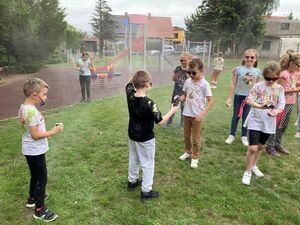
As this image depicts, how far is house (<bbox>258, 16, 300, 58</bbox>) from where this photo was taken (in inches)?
1447

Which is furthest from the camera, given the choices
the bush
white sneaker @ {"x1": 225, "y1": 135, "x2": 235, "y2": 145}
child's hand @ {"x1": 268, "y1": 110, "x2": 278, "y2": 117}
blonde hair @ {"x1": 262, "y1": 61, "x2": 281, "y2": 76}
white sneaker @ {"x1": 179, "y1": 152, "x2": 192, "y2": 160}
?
the bush

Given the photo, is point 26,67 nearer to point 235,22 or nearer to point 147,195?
point 147,195

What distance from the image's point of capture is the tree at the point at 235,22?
29194 mm

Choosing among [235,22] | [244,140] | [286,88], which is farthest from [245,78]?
[235,22]

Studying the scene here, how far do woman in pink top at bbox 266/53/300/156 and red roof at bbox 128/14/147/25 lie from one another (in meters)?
14.8

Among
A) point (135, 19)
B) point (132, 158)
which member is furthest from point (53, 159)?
point (135, 19)

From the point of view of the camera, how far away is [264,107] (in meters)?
3.59

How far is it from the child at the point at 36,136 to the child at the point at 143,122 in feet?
2.42

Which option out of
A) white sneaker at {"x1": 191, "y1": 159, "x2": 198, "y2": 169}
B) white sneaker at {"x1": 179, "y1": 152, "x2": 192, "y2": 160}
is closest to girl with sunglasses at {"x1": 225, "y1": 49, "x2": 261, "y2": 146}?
white sneaker at {"x1": 179, "y1": 152, "x2": 192, "y2": 160}

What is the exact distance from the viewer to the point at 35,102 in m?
2.79

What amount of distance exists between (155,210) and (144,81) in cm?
131

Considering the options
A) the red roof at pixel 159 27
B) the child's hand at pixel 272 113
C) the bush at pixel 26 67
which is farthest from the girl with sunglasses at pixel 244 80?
the bush at pixel 26 67

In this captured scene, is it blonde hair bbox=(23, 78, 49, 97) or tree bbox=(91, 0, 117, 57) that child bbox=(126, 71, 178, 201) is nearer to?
blonde hair bbox=(23, 78, 49, 97)

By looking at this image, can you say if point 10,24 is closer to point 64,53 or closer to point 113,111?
point 113,111
